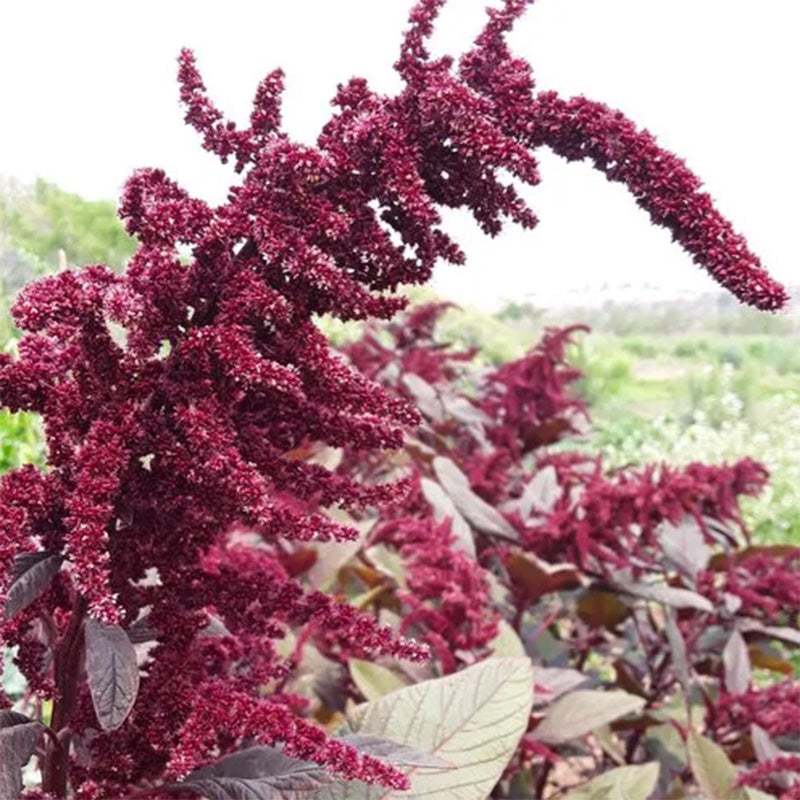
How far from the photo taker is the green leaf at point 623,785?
106 cm

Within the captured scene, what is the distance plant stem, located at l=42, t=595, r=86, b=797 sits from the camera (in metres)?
0.64

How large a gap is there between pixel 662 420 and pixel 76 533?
449 cm

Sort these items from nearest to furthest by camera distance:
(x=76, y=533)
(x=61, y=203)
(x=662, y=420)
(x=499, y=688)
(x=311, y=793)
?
(x=76, y=533)
(x=311, y=793)
(x=499, y=688)
(x=61, y=203)
(x=662, y=420)

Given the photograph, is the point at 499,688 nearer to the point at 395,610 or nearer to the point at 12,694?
the point at 395,610

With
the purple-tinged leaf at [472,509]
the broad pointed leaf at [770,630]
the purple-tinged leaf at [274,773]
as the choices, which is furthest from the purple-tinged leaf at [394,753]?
the broad pointed leaf at [770,630]

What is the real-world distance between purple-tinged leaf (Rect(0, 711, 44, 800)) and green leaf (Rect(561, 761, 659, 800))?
Result: 0.61 m

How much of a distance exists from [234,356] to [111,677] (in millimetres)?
181

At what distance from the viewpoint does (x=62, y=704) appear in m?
0.64

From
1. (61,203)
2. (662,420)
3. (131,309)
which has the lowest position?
(131,309)

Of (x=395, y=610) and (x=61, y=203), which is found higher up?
(x=61, y=203)

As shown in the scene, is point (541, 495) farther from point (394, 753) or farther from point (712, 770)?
point (394, 753)

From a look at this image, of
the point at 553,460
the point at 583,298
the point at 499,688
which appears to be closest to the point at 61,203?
the point at 553,460

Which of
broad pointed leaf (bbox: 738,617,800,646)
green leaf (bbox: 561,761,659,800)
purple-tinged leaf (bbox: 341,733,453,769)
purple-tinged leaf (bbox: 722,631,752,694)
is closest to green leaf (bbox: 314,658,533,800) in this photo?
purple-tinged leaf (bbox: 341,733,453,769)

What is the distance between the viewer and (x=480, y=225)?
62cm
